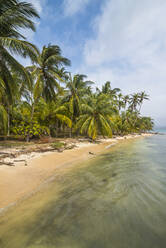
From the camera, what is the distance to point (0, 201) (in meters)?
2.78

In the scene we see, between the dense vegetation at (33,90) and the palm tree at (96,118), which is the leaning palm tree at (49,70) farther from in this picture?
Result: the palm tree at (96,118)

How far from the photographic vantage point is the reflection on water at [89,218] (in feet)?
6.63

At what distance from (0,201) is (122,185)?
3.95 metres

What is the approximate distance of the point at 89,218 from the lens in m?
2.58

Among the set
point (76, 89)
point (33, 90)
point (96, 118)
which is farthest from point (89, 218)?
point (76, 89)

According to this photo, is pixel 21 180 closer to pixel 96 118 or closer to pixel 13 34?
pixel 13 34

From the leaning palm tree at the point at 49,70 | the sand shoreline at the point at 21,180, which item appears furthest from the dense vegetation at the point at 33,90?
the sand shoreline at the point at 21,180

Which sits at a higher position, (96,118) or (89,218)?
(96,118)

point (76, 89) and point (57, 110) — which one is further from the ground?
point (76, 89)

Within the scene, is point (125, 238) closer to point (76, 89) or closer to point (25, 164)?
point (25, 164)

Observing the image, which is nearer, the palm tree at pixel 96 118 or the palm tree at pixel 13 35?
the palm tree at pixel 13 35

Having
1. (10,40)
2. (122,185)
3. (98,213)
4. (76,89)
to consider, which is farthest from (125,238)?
(76,89)

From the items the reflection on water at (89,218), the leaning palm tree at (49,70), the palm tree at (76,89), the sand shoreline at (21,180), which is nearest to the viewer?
the reflection on water at (89,218)

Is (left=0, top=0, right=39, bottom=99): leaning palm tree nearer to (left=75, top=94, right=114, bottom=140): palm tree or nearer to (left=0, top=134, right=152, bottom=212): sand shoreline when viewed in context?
(left=0, top=134, right=152, bottom=212): sand shoreline
